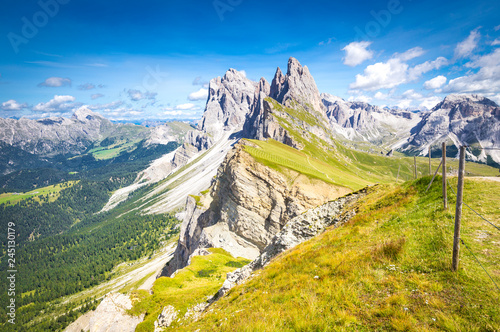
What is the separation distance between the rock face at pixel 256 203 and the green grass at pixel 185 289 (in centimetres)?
1304

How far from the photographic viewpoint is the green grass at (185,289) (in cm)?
2492

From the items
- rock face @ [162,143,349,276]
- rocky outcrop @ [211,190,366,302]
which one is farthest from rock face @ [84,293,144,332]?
rock face @ [162,143,349,276]

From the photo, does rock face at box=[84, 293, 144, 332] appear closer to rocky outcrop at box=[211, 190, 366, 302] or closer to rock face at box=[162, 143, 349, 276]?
rocky outcrop at box=[211, 190, 366, 302]

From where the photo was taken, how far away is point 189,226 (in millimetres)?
79688

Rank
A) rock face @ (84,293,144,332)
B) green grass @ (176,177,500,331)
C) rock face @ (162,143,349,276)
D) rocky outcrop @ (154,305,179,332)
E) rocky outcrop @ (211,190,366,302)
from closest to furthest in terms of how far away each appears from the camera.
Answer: green grass @ (176,177,500,331)
rocky outcrop @ (154,305,179,332)
rocky outcrop @ (211,190,366,302)
rock face @ (84,293,144,332)
rock face @ (162,143,349,276)

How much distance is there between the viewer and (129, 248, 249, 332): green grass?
24.9 m

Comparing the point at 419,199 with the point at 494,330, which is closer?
the point at 494,330

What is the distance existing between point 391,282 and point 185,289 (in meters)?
30.3

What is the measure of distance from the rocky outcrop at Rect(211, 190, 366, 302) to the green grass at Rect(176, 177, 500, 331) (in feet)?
27.3

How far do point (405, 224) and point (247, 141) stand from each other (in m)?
80.2

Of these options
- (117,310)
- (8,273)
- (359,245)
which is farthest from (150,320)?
(8,273)

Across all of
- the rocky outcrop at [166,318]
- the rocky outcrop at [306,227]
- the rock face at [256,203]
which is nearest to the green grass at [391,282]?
the rocky outcrop at [306,227]

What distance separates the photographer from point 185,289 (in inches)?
1237

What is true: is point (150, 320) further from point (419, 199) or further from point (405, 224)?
point (419, 199)
